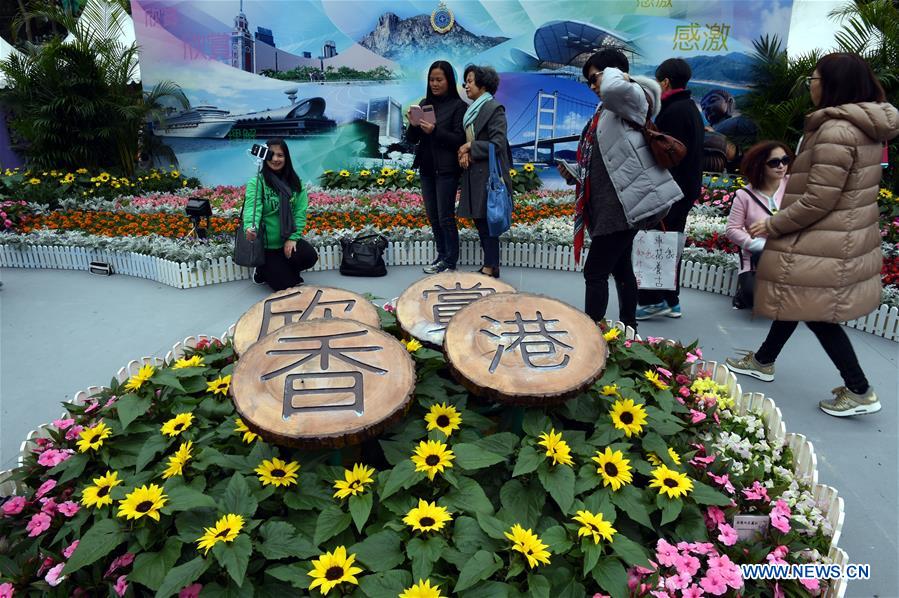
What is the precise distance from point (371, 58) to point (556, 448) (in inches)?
420

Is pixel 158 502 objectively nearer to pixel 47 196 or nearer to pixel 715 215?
pixel 715 215

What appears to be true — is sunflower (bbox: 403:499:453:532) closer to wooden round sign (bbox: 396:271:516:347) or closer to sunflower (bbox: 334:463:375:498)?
sunflower (bbox: 334:463:375:498)

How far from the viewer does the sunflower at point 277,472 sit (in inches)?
80.9

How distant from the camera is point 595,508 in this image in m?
1.98

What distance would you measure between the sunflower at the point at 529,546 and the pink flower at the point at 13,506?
189 cm

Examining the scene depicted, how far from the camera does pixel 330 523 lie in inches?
74.9

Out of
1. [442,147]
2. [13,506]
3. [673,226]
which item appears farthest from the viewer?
[442,147]

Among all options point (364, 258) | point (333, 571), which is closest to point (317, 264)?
point (364, 258)

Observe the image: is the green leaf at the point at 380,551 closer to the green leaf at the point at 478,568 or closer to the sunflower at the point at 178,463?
the green leaf at the point at 478,568

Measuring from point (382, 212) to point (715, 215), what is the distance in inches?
179

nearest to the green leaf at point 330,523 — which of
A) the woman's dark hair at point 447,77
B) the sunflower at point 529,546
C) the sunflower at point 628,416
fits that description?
the sunflower at point 529,546

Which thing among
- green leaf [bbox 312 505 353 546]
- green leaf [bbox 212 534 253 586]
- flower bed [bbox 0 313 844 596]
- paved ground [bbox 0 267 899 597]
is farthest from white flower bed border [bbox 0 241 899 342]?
green leaf [bbox 212 534 253 586]

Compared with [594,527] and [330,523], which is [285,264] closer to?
[330,523]

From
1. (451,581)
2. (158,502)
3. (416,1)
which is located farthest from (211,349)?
(416,1)
